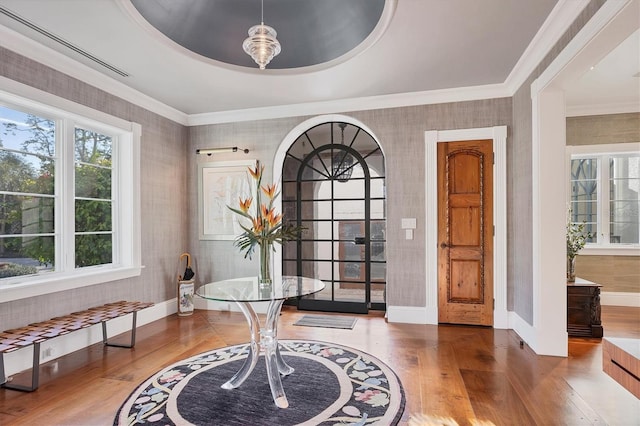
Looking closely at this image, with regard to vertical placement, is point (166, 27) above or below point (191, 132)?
above

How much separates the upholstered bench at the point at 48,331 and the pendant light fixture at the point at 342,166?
2.76 m

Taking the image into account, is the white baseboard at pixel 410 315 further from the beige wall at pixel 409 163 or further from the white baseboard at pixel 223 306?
the white baseboard at pixel 223 306

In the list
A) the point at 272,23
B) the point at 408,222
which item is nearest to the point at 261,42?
the point at 272,23

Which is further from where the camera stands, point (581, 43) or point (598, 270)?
point (598, 270)

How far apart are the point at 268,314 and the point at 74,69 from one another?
2939 millimetres

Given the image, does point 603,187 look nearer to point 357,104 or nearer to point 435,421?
point 357,104

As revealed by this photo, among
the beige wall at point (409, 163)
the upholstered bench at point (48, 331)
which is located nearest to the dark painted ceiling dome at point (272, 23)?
the beige wall at point (409, 163)

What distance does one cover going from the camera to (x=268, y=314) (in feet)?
8.63

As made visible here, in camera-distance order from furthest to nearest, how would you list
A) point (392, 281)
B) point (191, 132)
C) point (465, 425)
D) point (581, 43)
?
1. point (191, 132)
2. point (392, 281)
3. point (581, 43)
4. point (465, 425)

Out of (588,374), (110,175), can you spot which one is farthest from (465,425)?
(110,175)

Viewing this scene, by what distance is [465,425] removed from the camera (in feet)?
6.97

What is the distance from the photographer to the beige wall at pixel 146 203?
9.87 feet

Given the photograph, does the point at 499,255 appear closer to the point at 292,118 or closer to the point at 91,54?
the point at 292,118

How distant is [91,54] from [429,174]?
360cm
